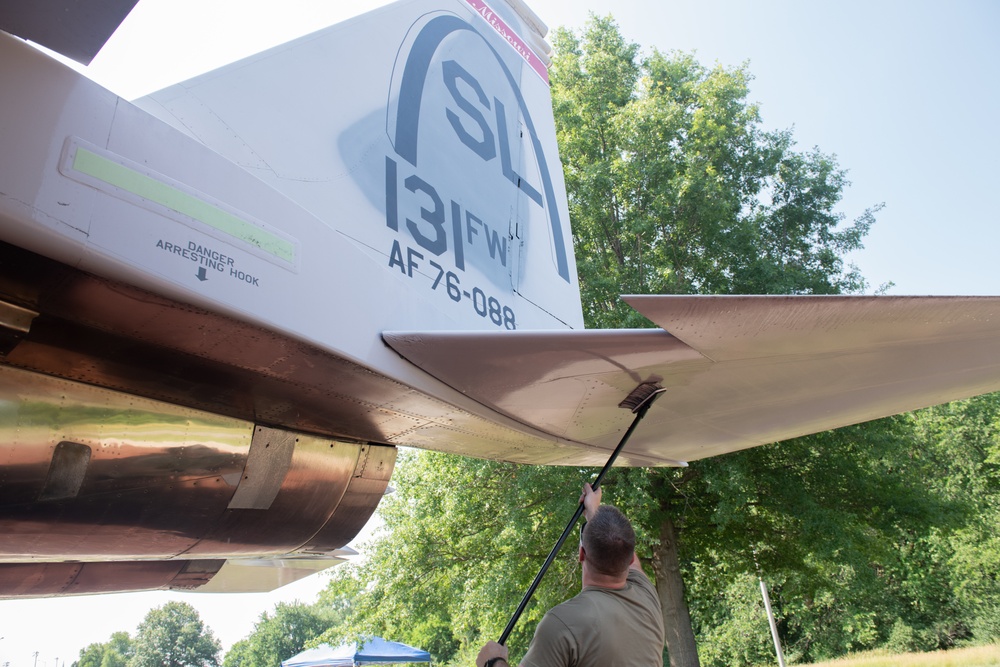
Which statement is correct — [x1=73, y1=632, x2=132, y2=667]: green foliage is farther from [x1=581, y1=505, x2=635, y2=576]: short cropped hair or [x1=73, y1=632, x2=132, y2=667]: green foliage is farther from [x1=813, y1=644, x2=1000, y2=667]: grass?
[x1=581, y1=505, x2=635, y2=576]: short cropped hair

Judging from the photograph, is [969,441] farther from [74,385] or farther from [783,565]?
[74,385]

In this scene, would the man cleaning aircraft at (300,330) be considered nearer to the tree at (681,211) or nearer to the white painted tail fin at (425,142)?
the white painted tail fin at (425,142)

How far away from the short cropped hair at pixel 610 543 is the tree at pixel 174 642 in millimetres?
52815

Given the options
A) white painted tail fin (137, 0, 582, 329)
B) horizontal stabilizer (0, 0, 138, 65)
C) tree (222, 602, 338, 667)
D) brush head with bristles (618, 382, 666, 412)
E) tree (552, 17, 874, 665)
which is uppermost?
tree (552, 17, 874, 665)

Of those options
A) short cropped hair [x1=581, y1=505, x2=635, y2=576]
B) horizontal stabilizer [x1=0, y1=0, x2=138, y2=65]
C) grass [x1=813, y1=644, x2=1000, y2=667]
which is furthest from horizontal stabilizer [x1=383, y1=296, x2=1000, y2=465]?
grass [x1=813, y1=644, x2=1000, y2=667]

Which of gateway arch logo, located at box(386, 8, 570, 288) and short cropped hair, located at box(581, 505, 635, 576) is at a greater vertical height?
gateway arch logo, located at box(386, 8, 570, 288)

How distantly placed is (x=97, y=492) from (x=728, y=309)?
196 centimetres

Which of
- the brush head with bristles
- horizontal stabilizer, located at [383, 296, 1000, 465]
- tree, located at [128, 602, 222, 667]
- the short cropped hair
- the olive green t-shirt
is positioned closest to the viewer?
the olive green t-shirt

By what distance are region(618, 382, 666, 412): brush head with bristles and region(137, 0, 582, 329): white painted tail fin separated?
775 millimetres

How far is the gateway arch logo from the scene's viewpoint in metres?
2.99

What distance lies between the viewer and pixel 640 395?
2.84 meters

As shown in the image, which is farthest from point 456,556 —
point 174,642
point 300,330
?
point 174,642

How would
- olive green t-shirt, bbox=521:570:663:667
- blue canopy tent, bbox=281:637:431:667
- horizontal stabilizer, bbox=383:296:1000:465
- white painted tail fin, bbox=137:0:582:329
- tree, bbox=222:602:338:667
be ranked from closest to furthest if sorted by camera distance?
olive green t-shirt, bbox=521:570:663:667
horizontal stabilizer, bbox=383:296:1000:465
white painted tail fin, bbox=137:0:582:329
blue canopy tent, bbox=281:637:431:667
tree, bbox=222:602:338:667

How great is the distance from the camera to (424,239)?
2.96 metres
